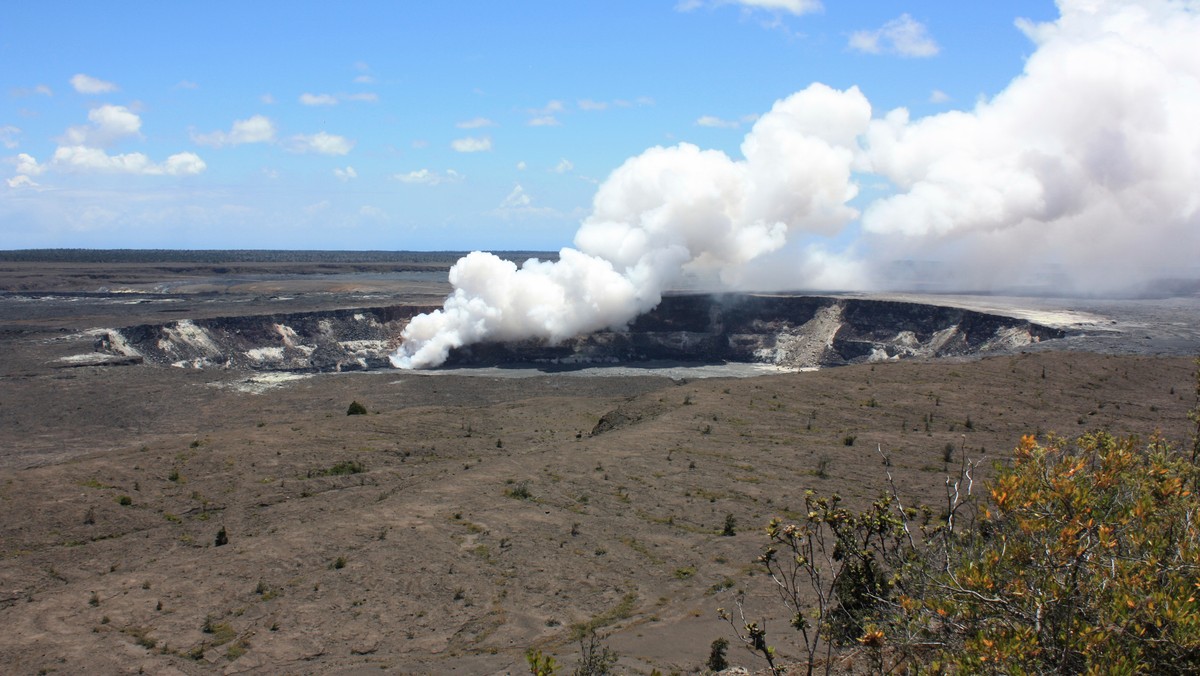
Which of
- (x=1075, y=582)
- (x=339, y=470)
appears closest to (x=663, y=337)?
(x=339, y=470)

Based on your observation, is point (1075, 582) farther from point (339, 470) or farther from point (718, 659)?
point (339, 470)

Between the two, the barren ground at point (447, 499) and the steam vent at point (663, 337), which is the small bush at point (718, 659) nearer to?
the barren ground at point (447, 499)

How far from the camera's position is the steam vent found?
68.2m

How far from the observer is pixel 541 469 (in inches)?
1208

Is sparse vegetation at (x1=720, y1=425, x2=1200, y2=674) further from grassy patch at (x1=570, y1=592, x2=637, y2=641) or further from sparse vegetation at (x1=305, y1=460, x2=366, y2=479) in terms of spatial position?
sparse vegetation at (x1=305, y1=460, x2=366, y2=479)

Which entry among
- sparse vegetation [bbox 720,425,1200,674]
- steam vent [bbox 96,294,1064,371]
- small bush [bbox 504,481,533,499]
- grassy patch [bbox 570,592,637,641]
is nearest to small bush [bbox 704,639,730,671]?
grassy patch [bbox 570,592,637,641]

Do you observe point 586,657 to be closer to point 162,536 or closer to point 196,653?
point 196,653

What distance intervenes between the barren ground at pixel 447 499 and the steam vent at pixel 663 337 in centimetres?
1520

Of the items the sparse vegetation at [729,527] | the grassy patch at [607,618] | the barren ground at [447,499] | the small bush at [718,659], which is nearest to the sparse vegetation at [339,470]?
the barren ground at [447,499]

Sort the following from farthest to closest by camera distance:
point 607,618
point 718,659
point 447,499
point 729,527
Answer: point 447,499 < point 729,527 < point 607,618 < point 718,659

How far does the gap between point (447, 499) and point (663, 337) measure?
5414 centimetres

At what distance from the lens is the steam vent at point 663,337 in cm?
6825

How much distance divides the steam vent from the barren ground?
598 inches

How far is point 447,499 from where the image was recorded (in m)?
27.1
